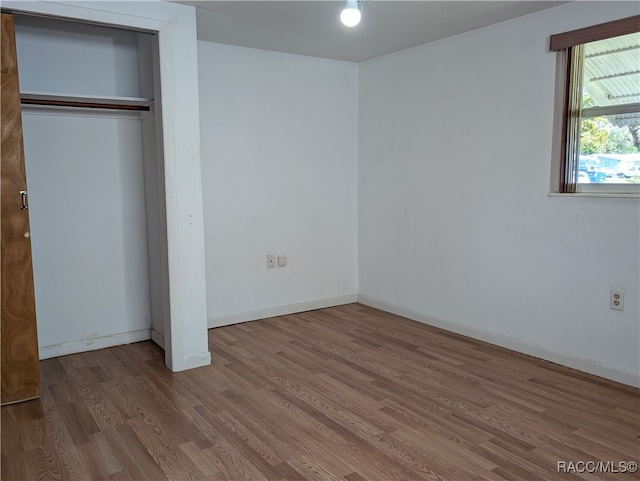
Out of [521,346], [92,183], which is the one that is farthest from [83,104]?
[521,346]

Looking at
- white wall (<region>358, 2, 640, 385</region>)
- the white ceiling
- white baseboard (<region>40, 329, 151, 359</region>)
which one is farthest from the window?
white baseboard (<region>40, 329, 151, 359</region>)

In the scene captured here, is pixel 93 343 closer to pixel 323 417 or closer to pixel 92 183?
pixel 92 183

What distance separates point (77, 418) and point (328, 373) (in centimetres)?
144

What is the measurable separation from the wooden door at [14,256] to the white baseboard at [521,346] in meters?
2.84

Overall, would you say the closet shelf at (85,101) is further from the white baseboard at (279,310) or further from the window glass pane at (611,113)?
the window glass pane at (611,113)

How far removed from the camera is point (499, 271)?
12.1ft

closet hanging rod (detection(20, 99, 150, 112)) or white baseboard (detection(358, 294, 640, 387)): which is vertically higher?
closet hanging rod (detection(20, 99, 150, 112))

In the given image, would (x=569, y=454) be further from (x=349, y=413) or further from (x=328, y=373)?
(x=328, y=373)

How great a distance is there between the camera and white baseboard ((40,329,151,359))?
3.50m

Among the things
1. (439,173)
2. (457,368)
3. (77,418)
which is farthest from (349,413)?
(439,173)

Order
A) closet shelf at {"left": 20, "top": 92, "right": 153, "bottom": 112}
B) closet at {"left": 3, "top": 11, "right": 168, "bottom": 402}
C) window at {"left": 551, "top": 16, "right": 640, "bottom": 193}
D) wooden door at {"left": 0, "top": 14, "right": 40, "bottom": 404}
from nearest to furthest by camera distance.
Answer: wooden door at {"left": 0, "top": 14, "right": 40, "bottom": 404}, window at {"left": 551, "top": 16, "right": 640, "bottom": 193}, closet shelf at {"left": 20, "top": 92, "right": 153, "bottom": 112}, closet at {"left": 3, "top": 11, "right": 168, "bottom": 402}

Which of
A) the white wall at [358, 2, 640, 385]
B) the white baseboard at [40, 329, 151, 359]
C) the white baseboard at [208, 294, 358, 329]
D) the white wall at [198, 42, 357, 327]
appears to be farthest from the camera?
the white baseboard at [208, 294, 358, 329]

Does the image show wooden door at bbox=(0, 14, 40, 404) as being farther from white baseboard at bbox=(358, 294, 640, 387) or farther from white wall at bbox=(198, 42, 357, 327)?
white baseboard at bbox=(358, 294, 640, 387)

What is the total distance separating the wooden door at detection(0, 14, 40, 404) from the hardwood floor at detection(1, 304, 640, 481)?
16 cm
